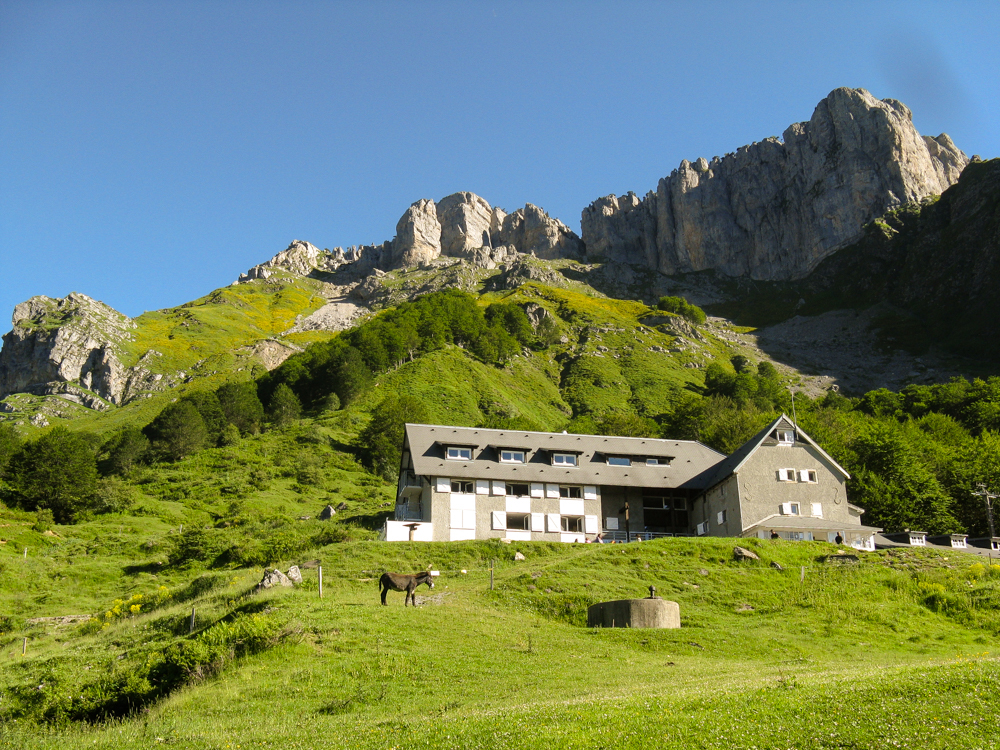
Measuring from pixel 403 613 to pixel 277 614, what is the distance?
485cm

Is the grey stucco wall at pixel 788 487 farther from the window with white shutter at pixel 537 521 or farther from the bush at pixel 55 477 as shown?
the bush at pixel 55 477

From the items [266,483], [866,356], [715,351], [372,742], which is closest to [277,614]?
[372,742]

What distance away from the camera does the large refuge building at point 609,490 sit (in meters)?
52.6

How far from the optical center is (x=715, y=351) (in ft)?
552

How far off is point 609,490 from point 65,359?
169125 mm

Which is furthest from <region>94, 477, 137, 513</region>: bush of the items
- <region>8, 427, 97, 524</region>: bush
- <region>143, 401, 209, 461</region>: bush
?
<region>143, 401, 209, 461</region>: bush

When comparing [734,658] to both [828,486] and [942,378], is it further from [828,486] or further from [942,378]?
[942,378]

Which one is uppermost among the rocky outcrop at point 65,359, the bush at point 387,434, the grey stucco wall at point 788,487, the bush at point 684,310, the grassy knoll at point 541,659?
the bush at point 684,310

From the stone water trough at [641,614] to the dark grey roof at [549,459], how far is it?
80.9ft

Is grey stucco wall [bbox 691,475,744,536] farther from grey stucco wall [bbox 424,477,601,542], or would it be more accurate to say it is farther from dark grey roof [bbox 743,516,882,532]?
grey stucco wall [bbox 424,477,601,542]

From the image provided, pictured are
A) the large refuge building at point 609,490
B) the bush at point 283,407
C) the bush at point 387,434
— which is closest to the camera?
the large refuge building at point 609,490

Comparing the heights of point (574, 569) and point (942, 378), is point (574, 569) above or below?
below

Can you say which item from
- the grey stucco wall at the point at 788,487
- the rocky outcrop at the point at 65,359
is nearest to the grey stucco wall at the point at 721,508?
the grey stucco wall at the point at 788,487

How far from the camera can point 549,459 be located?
58500 millimetres
